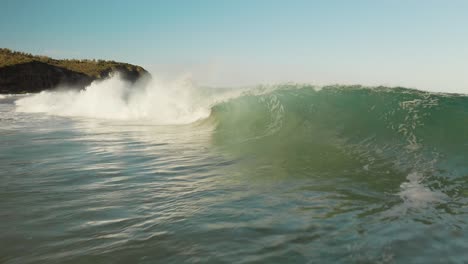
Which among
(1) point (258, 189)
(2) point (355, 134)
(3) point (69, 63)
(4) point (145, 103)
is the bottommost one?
(1) point (258, 189)

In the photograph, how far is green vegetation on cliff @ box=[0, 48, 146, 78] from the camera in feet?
218

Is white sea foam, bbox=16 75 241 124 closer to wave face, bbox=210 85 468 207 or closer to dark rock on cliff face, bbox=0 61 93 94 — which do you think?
wave face, bbox=210 85 468 207

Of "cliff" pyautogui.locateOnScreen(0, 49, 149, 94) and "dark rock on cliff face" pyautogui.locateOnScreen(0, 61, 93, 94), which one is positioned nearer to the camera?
"dark rock on cliff face" pyautogui.locateOnScreen(0, 61, 93, 94)

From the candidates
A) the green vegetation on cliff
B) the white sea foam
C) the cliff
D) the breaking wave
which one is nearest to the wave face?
the breaking wave

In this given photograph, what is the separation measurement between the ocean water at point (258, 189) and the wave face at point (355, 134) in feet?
0.18

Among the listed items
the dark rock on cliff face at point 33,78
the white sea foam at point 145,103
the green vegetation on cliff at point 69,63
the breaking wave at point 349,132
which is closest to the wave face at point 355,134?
the breaking wave at point 349,132

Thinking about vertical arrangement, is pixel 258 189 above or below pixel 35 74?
below

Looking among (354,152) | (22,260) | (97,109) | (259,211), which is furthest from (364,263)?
(97,109)

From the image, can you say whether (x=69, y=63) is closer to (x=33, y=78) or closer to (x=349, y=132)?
(x=33, y=78)

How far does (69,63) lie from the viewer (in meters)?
88.9

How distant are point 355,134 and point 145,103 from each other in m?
16.1

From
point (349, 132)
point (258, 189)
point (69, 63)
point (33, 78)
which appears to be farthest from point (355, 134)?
point (69, 63)

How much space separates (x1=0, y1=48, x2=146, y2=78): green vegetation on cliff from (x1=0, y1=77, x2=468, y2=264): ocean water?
203 ft

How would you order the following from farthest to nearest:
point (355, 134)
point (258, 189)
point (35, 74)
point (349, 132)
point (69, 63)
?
point (69, 63)
point (35, 74)
point (349, 132)
point (355, 134)
point (258, 189)
